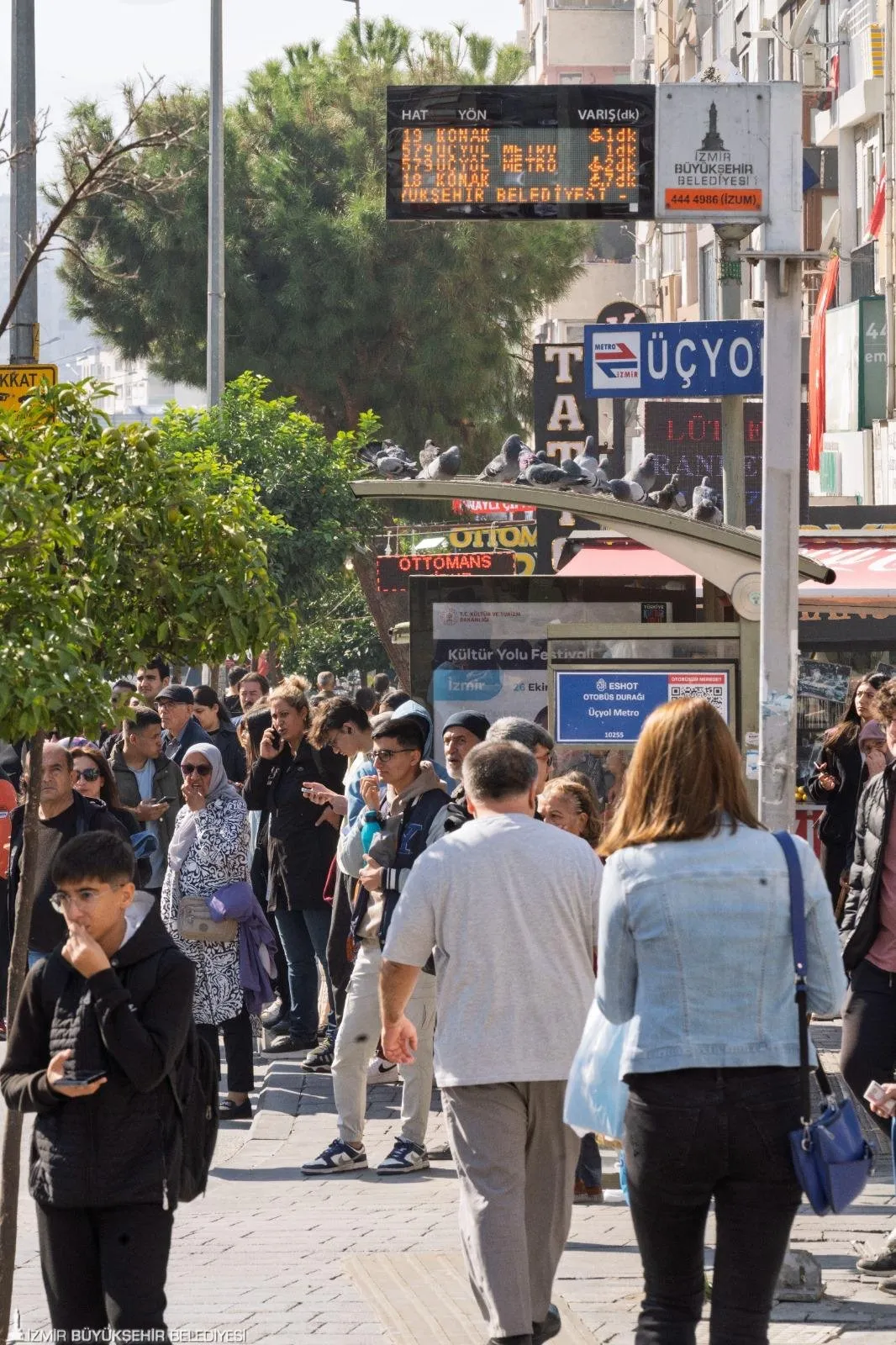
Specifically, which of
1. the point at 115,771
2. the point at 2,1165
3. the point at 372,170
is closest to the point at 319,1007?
the point at 115,771

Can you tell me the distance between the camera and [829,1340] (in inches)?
228

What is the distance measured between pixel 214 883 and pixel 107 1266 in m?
4.67

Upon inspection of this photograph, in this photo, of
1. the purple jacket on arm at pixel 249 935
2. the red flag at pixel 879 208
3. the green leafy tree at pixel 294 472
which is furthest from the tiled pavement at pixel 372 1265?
the red flag at pixel 879 208

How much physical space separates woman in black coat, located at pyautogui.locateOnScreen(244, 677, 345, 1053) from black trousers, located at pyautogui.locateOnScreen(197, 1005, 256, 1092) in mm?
1472

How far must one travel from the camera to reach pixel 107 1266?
4.63 meters

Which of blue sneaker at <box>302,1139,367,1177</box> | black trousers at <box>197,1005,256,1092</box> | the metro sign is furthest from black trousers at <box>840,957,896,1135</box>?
the metro sign

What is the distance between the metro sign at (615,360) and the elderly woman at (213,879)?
2.77 metres

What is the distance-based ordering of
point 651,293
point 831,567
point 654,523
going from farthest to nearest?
point 651,293 → point 831,567 → point 654,523

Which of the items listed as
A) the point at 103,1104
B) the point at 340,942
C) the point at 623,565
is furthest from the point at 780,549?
the point at 623,565

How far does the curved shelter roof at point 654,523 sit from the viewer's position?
34.7ft

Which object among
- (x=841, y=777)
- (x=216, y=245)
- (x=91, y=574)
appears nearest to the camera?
(x=91, y=574)

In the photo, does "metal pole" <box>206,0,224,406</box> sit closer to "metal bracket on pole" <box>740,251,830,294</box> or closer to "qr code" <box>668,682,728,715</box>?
"qr code" <box>668,682,728,715</box>

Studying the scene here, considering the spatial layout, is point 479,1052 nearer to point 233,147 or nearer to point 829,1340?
point 829,1340

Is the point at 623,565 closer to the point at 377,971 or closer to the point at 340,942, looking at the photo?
the point at 340,942
